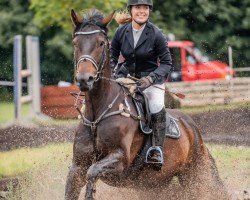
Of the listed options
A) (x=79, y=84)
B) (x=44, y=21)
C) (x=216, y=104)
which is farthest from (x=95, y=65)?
(x=216, y=104)

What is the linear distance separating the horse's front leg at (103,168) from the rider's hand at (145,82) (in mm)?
967

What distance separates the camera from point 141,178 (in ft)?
34.1

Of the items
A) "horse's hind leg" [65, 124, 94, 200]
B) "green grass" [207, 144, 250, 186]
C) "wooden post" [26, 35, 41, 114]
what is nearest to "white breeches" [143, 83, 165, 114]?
"horse's hind leg" [65, 124, 94, 200]

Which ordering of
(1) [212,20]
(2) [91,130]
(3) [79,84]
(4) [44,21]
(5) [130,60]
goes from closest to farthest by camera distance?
(3) [79,84] → (2) [91,130] → (5) [130,60] → (4) [44,21] → (1) [212,20]

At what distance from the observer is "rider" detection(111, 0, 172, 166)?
10.0 m

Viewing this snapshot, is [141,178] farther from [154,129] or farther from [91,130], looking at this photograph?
Answer: [91,130]

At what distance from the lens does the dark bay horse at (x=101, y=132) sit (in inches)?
351

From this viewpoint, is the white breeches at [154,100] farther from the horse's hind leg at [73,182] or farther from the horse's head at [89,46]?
the horse's hind leg at [73,182]

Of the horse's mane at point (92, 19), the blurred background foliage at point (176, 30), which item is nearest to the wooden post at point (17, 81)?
the horse's mane at point (92, 19)

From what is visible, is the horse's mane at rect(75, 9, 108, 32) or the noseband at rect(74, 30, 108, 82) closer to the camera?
the noseband at rect(74, 30, 108, 82)

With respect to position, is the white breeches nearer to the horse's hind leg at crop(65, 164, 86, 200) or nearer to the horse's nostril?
the horse's hind leg at crop(65, 164, 86, 200)

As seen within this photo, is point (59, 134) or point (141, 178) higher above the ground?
point (141, 178)

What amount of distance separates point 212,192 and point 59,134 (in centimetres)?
699

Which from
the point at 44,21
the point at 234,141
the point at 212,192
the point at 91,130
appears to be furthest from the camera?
the point at 44,21
